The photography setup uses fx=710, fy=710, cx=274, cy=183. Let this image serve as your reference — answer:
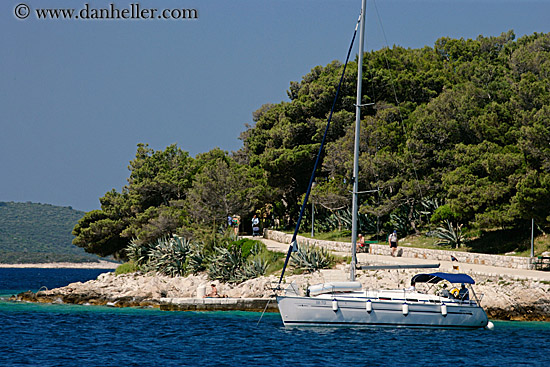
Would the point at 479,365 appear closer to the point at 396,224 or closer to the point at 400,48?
the point at 396,224

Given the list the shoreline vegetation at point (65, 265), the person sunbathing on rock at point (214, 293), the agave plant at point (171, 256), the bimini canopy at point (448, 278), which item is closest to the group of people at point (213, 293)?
the person sunbathing on rock at point (214, 293)

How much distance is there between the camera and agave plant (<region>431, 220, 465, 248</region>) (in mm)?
40469

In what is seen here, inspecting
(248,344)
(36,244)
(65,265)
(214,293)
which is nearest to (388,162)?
(214,293)

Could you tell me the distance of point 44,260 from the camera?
495ft

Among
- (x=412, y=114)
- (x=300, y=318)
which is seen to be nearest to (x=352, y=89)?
(x=412, y=114)

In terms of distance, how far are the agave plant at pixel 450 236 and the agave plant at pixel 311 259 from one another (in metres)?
8.08

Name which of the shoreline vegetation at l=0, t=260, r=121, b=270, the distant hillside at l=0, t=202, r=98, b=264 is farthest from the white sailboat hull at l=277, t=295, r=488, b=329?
the distant hillside at l=0, t=202, r=98, b=264

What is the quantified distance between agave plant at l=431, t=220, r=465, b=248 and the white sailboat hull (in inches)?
566

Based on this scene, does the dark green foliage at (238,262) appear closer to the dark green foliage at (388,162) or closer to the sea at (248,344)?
the dark green foliage at (388,162)

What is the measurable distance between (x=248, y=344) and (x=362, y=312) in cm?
466

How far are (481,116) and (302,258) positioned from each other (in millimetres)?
13848

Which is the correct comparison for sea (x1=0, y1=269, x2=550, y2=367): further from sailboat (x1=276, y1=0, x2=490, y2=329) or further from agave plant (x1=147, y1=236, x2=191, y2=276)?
agave plant (x1=147, y1=236, x2=191, y2=276)

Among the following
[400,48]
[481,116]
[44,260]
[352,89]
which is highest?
[400,48]

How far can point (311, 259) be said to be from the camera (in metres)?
35.8
